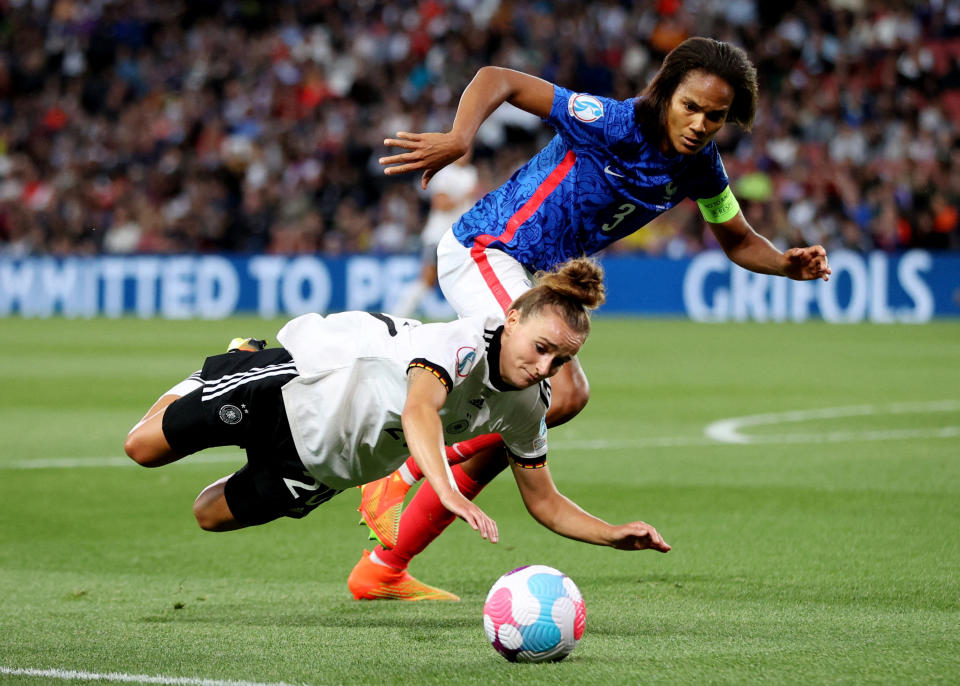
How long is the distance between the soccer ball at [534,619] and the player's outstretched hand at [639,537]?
248 mm

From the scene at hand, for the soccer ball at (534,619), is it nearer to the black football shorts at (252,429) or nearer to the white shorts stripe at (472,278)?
the black football shorts at (252,429)

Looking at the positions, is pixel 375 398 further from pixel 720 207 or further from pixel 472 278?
pixel 720 207

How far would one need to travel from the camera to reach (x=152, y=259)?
80.7 ft

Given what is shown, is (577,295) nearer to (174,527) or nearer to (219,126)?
(174,527)

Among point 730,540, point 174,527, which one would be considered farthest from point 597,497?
point 174,527

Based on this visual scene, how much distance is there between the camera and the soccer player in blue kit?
5414 mm

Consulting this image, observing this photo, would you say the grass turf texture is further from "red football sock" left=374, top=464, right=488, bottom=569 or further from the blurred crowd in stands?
the blurred crowd in stands

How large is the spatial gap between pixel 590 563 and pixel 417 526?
0.94 meters

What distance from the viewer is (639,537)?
446 cm

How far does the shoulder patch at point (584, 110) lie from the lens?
18.3 ft

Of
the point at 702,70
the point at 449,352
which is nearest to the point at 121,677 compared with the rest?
the point at 449,352

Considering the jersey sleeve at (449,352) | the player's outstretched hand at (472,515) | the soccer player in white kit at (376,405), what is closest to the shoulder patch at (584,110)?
the soccer player in white kit at (376,405)

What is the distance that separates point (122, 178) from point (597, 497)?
21.2 meters

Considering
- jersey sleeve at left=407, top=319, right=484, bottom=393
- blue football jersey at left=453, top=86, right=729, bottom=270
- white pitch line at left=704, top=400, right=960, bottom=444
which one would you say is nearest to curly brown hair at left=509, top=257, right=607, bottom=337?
jersey sleeve at left=407, top=319, right=484, bottom=393
